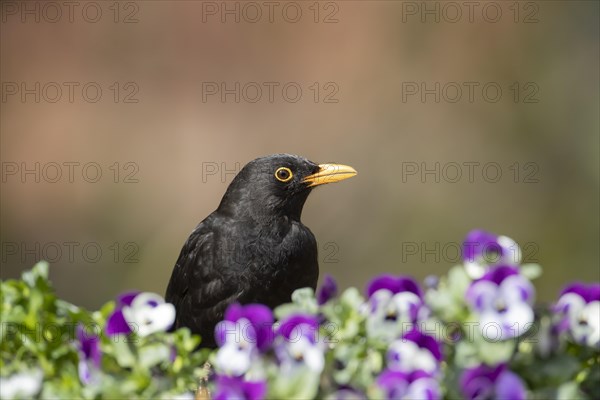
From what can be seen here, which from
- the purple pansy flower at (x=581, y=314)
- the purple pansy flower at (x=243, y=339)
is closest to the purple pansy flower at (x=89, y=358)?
the purple pansy flower at (x=243, y=339)

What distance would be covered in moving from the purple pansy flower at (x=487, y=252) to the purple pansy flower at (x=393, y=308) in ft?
0.42

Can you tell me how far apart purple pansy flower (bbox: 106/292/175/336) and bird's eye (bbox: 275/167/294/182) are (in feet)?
5.15

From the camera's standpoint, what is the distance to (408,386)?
1.68 metres

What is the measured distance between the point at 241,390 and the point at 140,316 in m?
0.34

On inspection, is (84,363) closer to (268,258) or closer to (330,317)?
(330,317)

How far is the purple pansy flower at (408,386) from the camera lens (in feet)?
5.48

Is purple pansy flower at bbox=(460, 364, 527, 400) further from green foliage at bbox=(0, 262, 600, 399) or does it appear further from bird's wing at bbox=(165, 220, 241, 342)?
bird's wing at bbox=(165, 220, 241, 342)

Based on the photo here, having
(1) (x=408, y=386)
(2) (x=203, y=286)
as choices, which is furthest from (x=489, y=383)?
(2) (x=203, y=286)

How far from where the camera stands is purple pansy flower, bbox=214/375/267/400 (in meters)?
1.68

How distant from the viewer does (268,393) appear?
171 cm

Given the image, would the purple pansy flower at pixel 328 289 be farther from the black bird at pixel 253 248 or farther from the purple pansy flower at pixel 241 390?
the black bird at pixel 253 248

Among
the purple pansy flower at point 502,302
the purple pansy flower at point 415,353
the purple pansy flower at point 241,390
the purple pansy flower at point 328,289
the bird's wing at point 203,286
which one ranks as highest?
the purple pansy flower at point 502,302

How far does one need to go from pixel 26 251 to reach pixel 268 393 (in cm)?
591

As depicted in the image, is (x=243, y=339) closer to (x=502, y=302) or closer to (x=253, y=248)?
(x=502, y=302)
